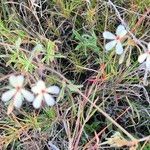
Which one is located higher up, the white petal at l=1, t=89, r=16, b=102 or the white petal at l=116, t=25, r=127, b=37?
the white petal at l=116, t=25, r=127, b=37

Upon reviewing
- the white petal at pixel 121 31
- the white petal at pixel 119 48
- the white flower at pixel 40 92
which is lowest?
the white flower at pixel 40 92

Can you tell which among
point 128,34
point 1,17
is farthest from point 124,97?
point 1,17

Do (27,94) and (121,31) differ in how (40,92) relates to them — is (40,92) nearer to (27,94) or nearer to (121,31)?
(27,94)

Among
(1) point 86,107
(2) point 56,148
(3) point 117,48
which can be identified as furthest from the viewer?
(1) point 86,107

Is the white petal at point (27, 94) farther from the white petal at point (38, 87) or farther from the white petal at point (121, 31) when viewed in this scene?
the white petal at point (121, 31)

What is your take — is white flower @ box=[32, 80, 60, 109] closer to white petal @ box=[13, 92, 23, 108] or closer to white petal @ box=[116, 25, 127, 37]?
white petal @ box=[13, 92, 23, 108]

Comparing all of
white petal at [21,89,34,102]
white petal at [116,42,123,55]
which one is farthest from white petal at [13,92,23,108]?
white petal at [116,42,123,55]

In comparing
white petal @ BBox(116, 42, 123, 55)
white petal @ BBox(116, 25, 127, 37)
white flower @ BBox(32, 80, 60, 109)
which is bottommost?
white flower @ BBox(32, 80, 60, 109)

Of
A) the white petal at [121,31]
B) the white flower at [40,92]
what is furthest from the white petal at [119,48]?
the white flower at [40,92]

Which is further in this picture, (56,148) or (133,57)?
(133,57)

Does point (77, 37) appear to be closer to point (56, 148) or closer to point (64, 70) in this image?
point (64, 70)

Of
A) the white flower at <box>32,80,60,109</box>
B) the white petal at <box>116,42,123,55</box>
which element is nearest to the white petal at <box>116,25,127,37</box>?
the white petal at <box>116,42,123,55</box>
